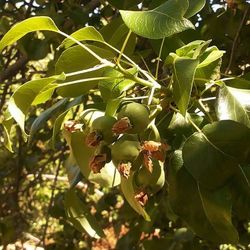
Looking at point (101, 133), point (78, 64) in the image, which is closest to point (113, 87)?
Result: point (78, 64)

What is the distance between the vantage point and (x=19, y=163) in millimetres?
2254

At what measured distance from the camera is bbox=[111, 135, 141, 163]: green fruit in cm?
78

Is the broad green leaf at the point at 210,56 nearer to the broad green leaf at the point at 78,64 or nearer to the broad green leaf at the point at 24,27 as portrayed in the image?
the broad green leaf at the point at 78,64

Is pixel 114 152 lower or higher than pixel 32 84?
lower

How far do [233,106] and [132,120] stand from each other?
0.20 metres

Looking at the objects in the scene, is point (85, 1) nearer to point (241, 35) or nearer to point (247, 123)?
point (241, 35)

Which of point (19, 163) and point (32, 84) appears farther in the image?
point (19, 163)

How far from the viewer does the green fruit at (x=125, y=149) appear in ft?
2.56

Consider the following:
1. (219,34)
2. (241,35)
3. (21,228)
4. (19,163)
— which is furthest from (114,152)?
(21,228)

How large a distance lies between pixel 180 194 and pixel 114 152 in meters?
0.17

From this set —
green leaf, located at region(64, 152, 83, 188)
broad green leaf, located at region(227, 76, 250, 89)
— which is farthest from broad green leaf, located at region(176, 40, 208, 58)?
green leaf, located at region(64, 152, 83, 188)

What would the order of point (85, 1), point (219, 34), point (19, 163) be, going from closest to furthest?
point (219, 34) → point (85, 1) → point (19, 163)

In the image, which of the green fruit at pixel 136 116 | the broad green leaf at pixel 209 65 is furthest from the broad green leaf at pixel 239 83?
the green fruit at pixel 136 116

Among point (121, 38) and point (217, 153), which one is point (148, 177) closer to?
point (217, 153)
